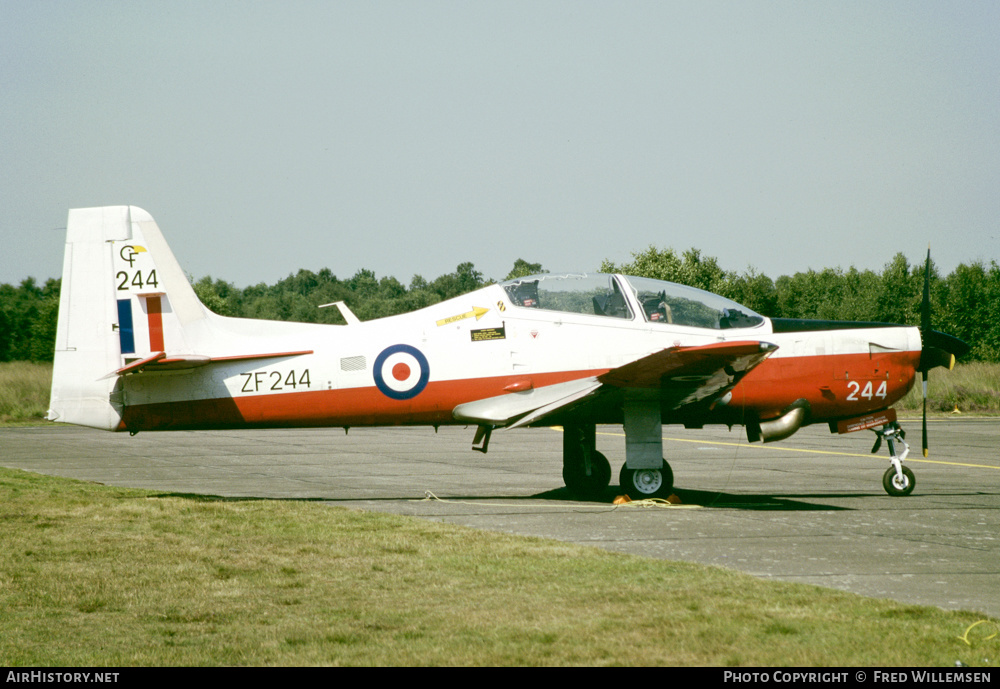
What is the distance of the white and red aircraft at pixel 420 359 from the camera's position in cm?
1164

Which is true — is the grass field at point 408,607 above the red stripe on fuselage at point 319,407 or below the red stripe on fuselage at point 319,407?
below

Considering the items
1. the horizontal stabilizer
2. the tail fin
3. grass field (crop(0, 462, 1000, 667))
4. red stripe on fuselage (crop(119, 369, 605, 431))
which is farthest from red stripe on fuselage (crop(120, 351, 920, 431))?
grass field (crop(0, 462, 1000, 667))

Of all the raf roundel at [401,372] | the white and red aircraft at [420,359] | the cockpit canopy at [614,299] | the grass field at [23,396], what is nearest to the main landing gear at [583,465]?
the white and red aircraft at [420,359]

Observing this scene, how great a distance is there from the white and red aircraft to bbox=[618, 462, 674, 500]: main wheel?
0.7 inches

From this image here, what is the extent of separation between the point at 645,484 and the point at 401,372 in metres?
3.35

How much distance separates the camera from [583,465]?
1298 centimetres

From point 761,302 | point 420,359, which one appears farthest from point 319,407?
point 761,302

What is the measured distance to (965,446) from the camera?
69.8 feet

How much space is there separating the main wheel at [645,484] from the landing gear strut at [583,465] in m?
1.16

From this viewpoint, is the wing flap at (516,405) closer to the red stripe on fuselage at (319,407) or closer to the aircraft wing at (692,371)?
the red stripe on fuselage at (319,407)

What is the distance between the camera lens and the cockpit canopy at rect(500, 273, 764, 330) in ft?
39.1

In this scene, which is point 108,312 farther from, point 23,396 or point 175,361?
point 23,396
